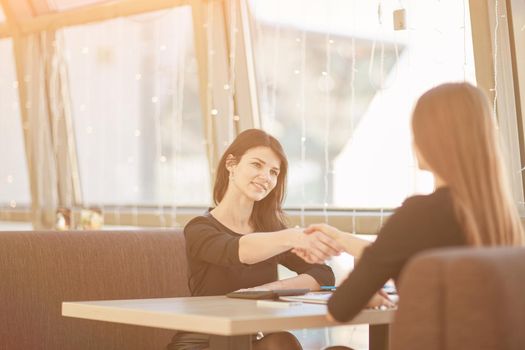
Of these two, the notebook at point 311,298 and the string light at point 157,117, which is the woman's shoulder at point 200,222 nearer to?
the notebook at point 311,298

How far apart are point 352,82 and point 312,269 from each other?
1.55m

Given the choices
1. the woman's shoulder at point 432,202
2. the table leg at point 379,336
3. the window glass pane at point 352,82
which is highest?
the window glass pane at point 352,82

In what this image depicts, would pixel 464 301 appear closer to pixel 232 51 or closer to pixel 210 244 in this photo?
pixel 210 244

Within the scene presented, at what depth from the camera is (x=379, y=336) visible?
3.05 meters

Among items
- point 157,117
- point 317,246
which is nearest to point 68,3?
point 157,117

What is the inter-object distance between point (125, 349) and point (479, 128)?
195 cm

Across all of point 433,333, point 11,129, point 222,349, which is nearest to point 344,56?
point 222,349

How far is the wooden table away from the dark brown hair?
2.63 feet

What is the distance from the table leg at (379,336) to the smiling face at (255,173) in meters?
0.72

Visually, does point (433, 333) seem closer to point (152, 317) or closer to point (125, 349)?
point (152, 317)

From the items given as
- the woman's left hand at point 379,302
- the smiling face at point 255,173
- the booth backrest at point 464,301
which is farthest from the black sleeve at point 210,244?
the booth backrest at point 464,301

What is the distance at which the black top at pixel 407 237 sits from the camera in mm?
2148

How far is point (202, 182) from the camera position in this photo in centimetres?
565

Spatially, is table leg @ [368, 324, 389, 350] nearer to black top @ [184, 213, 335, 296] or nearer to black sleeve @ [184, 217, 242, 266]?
black top @ [184, 213, 335, 296]
